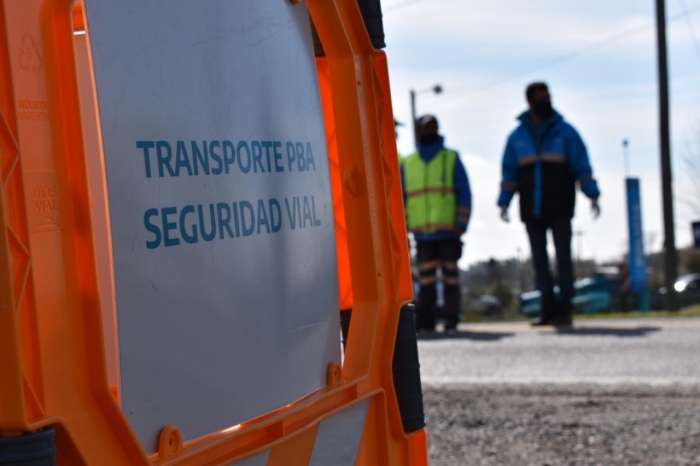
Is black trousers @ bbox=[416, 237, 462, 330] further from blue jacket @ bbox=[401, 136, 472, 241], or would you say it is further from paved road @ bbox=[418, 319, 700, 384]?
paved road @ bbox=[418, 319, 700, 384]

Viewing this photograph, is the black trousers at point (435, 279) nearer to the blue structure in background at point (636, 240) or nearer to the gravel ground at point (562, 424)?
the gravel ground at point (562, 424)

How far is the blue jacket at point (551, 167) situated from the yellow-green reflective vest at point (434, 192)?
806 millimetres

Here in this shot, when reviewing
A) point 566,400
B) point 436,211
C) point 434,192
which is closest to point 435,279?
point 436,211

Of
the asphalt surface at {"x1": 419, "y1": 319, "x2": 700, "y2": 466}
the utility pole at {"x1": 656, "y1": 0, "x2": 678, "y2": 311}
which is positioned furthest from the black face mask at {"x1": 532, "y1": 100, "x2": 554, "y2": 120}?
the utility pole at {"x1": 656, "y1": 0, "x2": 678, "y2": 311}

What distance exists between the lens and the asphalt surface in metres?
5.16

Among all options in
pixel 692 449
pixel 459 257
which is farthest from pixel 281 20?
pixel 459 257

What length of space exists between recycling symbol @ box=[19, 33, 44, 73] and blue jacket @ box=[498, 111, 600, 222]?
8946 millimetres

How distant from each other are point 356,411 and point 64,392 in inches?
45.1

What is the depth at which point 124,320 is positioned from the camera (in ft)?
6.60

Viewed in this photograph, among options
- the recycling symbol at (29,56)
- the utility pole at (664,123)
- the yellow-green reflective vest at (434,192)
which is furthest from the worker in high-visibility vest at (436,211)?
the utility pole at (664,123)

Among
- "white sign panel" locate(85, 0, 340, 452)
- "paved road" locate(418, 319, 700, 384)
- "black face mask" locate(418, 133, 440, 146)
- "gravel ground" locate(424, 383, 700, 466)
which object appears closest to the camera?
"white sign panel" locate(85, 0, 340, 452)

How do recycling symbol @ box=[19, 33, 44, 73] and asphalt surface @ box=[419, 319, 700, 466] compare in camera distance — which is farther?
asphalt surface @ box=[419, 319, 700, 466]

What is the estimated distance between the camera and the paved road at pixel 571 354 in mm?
7023

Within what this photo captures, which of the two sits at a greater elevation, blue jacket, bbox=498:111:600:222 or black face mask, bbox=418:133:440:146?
black face mask, bbox=418:133:440:146
